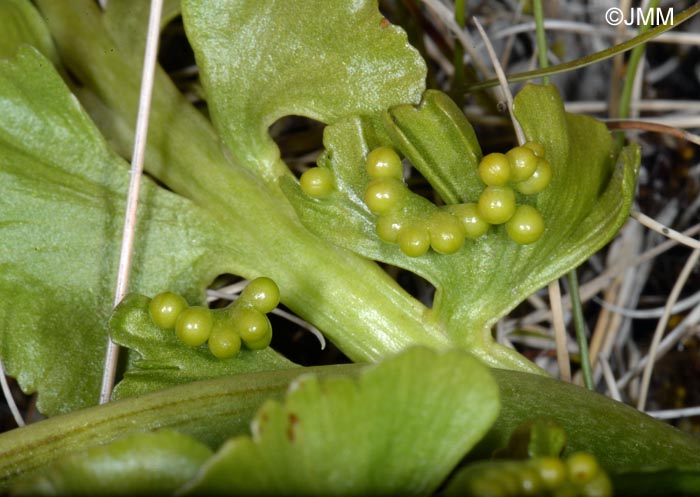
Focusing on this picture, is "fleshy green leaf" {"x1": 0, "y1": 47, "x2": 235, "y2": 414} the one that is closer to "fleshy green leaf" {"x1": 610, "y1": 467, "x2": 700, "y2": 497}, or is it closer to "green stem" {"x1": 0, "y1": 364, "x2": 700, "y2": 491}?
"green stem" {"x1": 0, "y1": 364, "x2": 700, "y2": 491}

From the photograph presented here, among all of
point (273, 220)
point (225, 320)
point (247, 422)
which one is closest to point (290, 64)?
point (273, 220)

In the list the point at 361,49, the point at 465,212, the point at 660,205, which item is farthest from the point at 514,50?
the point at 465,212

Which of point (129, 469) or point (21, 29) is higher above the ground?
point (21, 29)

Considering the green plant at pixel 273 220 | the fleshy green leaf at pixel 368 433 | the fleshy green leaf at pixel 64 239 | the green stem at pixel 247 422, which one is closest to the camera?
the fleshy green leaf at pixel 368 433

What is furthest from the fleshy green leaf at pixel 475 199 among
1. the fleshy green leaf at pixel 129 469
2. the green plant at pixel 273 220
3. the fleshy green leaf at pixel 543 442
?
the fleshy green leaf at pixel 129 469

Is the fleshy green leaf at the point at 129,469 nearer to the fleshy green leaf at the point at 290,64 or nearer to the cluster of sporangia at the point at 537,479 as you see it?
the cluster of sporangia at the point at 537,479

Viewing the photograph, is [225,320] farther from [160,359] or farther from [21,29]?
[21,29]

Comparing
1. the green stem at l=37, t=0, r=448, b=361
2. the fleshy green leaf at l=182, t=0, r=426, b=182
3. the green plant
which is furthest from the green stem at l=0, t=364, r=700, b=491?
the fleshy green leaf at l=182, t=0, r=426, b=182
